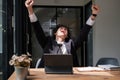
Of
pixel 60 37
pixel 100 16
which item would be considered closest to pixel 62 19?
pixel 100 16

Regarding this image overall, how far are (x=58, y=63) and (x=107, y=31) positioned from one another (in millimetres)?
4149

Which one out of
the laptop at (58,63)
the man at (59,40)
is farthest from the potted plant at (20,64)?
the man at (59,40)

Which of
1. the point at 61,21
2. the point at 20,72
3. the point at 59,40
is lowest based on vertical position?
the point at 20,72

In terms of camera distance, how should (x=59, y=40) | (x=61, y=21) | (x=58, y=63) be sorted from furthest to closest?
(x=61, y=21) → (x=59, y=40) → (x=58, y=63)

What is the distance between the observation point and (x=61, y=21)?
8617 mm

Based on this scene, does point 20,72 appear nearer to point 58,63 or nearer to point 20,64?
point 20,64

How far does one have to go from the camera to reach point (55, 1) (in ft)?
26.6

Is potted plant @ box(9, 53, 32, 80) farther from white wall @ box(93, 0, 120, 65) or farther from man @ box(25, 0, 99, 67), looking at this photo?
white wall @ box(93, 0, 120, 65)

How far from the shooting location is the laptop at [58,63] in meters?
2.50

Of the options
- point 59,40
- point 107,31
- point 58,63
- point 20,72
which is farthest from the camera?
point 107,31

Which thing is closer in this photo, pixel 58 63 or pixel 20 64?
pixel 20 64

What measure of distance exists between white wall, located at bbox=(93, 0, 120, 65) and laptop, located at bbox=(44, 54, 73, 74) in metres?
4.00

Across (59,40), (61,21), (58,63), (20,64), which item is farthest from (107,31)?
(20,64)

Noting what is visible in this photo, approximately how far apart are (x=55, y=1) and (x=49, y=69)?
222 inches
